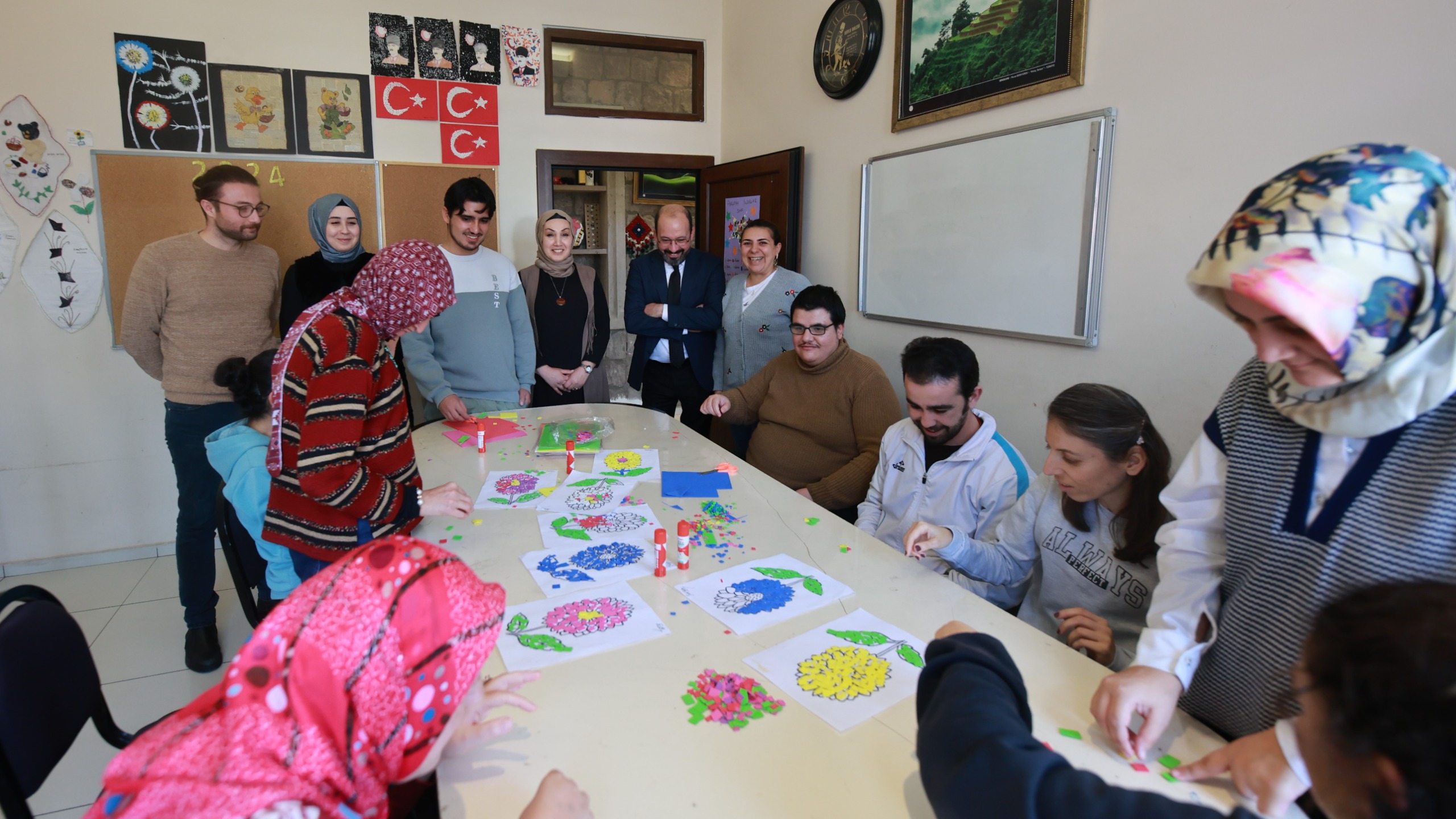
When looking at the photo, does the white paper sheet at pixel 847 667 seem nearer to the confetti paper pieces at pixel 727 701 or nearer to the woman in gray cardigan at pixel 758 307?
the confetti paper pieces at pixel 727 701

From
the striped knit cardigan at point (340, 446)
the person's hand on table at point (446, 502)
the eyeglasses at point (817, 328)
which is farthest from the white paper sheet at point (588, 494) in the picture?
the eyeglasses at point (817, 328)

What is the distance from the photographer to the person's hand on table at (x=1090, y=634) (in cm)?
125

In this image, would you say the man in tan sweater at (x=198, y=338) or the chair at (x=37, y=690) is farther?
the man in tan sweater at (x=198, y=338)

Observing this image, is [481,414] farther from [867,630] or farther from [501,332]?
[867,630]

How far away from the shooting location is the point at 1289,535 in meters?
0.89

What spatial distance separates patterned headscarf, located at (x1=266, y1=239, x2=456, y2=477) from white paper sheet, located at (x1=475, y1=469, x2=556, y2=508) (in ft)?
1.61

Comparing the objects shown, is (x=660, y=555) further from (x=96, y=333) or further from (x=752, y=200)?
(x=96, y=333)

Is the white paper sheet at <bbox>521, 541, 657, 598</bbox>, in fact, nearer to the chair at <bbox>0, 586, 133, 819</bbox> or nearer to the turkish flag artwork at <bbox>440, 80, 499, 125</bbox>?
the chair at <bbox>0, 586, 133, 819</bbox>

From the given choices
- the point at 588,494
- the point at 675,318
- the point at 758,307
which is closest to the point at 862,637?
the point at 588,494

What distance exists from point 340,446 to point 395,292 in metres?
0.38

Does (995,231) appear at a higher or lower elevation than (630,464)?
higher

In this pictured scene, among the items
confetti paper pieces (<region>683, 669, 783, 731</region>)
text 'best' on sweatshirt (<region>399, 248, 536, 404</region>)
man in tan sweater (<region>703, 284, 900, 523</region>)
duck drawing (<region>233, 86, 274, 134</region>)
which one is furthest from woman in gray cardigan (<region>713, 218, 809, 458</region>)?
duck drawing (<region>233, 86, 274, 134</region>)

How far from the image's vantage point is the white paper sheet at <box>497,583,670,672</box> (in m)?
1.17

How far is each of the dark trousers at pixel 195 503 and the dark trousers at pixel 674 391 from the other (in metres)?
1.76
